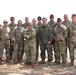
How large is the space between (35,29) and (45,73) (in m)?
2.25

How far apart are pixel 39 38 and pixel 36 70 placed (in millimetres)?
1598

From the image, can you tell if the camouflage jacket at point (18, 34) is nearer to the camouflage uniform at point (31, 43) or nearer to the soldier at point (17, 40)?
the soldier at point (17, 40)

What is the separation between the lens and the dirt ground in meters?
8.40

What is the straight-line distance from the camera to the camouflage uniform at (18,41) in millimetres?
9930

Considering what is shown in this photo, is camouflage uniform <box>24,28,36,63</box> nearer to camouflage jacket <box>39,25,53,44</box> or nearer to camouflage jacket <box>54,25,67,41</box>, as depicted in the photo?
camouflage jacket <box>39,25,53,44</box>

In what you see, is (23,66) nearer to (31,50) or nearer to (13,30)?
(31,50)

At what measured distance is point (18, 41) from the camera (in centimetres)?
997

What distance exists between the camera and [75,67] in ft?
29.4

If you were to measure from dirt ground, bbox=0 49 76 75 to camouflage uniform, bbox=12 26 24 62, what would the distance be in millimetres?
506

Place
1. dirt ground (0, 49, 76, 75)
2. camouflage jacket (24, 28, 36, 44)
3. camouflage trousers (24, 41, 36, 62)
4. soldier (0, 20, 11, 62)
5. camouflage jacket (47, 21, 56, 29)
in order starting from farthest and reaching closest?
soldier (0, 20, 11, 62)
camouflage jacket (47, 21, 56, 29)
camouflage trousers (24, 41, 36, 62)
camouflage jacket (24, 28, 36, 44)
dirt ground (0, 49, 76, 75)

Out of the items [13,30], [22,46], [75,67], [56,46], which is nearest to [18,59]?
[22,46]

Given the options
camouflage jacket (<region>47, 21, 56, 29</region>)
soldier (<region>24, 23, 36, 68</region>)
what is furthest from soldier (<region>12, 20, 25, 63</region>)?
camouflage jacket (<region>47, 21, 56, 29</region>)

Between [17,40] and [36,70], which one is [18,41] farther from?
[36,70]

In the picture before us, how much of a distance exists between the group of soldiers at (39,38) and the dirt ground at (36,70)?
0.29 meters
